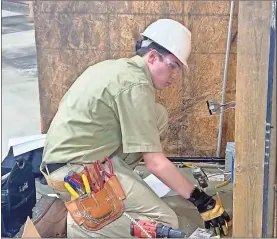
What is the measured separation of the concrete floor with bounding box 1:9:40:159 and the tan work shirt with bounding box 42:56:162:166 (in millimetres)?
1171

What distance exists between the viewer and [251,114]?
70.7 inches

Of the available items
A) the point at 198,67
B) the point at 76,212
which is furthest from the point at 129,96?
the point at 198,67

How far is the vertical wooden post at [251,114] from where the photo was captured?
1.71 m

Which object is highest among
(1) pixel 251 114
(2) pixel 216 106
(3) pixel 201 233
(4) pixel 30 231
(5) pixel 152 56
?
(5) pixel 152 56

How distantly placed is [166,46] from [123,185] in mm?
707

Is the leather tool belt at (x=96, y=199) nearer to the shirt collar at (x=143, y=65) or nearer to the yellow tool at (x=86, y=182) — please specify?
the yellow tool at (x=86, y=182)

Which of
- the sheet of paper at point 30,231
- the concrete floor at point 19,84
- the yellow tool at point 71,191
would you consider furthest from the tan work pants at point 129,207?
the concrete floor at point 19,84

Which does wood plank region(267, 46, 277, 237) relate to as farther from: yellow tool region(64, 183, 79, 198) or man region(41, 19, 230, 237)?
yellow tool region(64, 183, 79, 198)

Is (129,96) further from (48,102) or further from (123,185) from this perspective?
(48,102)

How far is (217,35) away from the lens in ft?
11.6

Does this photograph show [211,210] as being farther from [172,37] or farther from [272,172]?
[172,37]

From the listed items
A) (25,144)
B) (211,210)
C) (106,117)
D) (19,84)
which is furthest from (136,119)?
(19,84)

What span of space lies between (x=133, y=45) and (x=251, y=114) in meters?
1.91

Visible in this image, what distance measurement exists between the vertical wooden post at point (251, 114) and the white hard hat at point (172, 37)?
0.85 m
